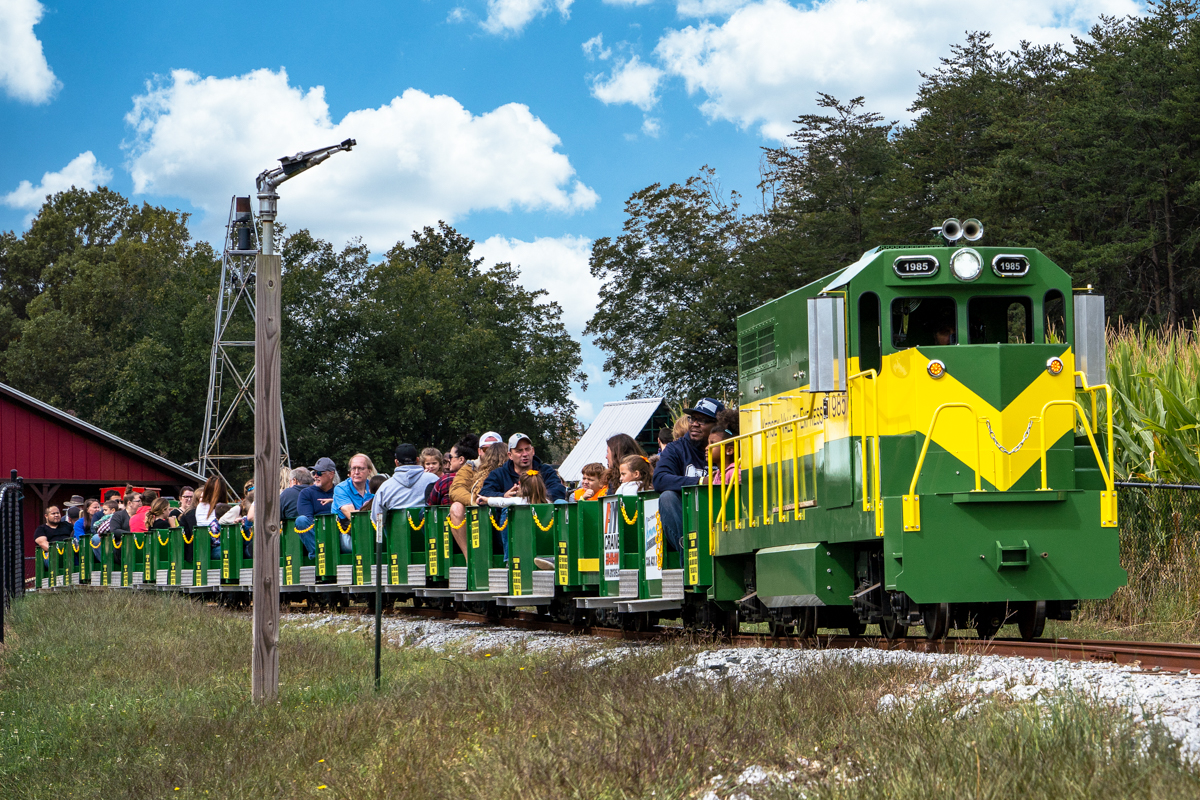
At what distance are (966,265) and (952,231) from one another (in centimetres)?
34

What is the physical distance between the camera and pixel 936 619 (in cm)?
959

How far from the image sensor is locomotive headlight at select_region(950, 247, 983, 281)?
998 cm

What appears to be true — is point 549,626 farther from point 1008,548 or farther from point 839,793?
point 839,793

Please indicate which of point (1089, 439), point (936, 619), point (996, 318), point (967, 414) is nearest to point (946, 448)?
point (967, 414)

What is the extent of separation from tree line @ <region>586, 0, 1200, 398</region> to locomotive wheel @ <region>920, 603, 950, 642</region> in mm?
23991

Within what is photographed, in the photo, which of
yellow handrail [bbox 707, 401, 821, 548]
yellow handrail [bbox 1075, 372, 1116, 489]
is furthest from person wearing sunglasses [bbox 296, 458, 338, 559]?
yellow handrail [bbox 1075, 372, 1116, 489]

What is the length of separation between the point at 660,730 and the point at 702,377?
52.9 metres

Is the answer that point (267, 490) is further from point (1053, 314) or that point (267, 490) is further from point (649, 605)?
point (1053, 314)

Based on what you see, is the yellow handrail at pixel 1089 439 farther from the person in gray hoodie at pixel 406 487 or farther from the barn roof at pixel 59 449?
the barn roof at pixel 59 449

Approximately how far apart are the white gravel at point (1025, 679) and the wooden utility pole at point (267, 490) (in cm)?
296

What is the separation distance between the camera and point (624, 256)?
65.9 metres

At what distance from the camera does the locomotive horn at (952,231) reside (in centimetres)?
1014

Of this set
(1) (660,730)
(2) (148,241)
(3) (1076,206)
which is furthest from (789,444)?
(2) (148,241)

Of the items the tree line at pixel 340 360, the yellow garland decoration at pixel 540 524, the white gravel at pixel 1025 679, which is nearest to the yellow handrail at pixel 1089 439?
the white gravel at pixel 1025 679
